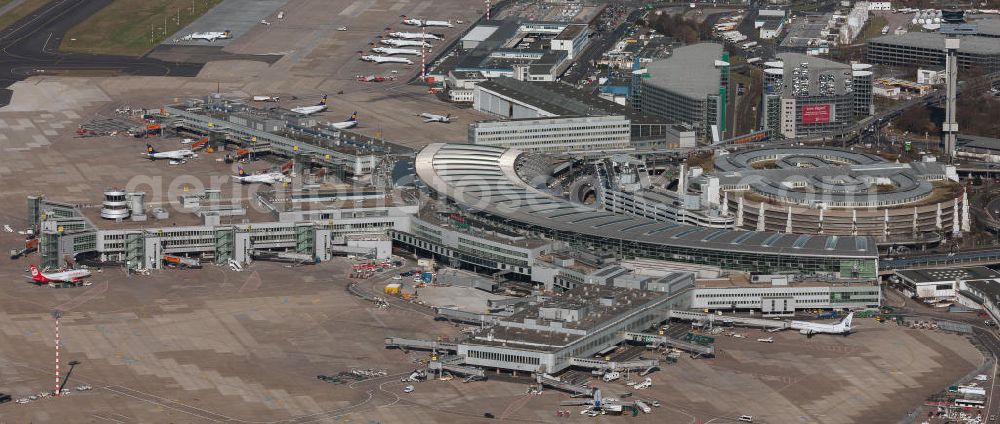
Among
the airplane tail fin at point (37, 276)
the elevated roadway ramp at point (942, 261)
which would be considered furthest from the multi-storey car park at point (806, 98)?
the airplane tail fin at point (37, 276)

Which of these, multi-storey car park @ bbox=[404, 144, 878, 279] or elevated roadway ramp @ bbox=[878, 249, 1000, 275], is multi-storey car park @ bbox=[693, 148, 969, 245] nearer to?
elevated roadway ramp @ bbox=[878, 249, 1000, 275]

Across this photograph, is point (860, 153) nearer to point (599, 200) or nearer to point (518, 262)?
point (599, 200)

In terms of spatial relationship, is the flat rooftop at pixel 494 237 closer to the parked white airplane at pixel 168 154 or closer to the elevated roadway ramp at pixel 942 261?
the elevated roadway ramp at pixel 942 261

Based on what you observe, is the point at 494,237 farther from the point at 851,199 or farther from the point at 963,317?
the point at 963,317

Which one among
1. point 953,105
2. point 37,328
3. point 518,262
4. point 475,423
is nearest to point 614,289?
point 518,262

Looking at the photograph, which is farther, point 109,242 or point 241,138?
point 241,138

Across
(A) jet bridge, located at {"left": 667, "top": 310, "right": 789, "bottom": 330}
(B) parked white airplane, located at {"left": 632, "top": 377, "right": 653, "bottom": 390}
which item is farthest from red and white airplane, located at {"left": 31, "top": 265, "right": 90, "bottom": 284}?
(B) parked white airplane, located at {"left": 632, "top": 377, "right": 653, "bottom": 390}
